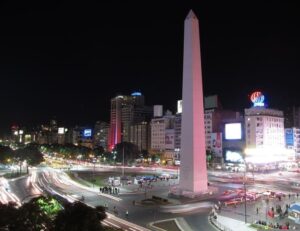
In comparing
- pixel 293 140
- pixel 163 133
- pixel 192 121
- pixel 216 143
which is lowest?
pixel 216 143

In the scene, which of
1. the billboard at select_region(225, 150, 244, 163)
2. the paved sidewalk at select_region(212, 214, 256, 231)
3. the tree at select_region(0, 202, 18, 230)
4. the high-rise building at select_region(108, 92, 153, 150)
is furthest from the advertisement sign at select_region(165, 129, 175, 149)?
the tree at select_region(0, 202, 18, 230)

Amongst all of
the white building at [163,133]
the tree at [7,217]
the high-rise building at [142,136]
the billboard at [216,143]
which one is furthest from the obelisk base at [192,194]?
the high-rise building at [142,136]

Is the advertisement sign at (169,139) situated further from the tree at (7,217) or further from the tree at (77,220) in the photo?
the tree at (77,220)

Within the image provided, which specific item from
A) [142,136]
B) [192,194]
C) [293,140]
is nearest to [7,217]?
[192,194]

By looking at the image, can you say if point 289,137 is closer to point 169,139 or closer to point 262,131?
point 262,131

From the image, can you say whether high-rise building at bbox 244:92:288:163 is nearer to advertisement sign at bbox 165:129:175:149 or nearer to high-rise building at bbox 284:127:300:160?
high-rise building at bbox 284:127:300:160

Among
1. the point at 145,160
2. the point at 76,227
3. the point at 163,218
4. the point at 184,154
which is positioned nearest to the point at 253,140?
the point at 145,160
